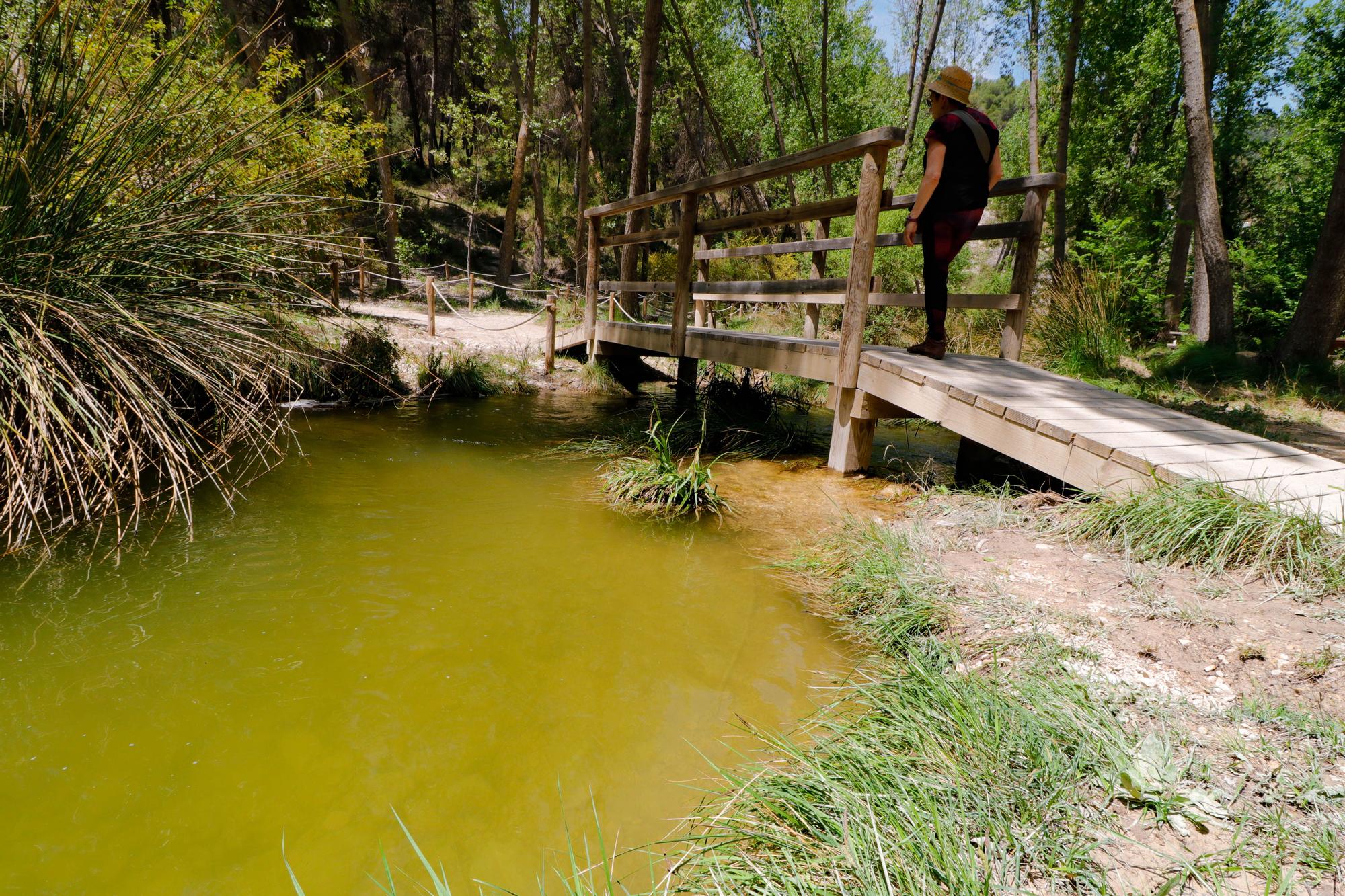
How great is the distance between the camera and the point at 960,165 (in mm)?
4305

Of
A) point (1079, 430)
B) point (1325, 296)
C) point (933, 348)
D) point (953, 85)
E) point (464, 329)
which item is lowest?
point (1079, 430)

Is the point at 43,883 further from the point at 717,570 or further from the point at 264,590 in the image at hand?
the point at 717,570

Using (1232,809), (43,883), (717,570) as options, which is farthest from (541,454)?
(1232,809)

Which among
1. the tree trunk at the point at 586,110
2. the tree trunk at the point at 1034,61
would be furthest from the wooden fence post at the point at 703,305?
the tree trunk at the point at 1034,61

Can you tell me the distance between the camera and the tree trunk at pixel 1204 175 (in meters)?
7.68

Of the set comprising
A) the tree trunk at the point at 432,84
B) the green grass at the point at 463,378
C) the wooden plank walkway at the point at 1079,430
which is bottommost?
the green grass at the point at 463,378

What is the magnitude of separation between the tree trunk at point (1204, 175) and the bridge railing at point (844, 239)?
467 centimetres

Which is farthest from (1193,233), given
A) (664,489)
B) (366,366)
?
(366,366)

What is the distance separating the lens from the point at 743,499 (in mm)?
4672

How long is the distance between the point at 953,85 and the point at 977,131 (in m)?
0.32

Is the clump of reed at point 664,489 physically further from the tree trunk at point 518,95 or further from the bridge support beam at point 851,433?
the tree trunk at point 518,95

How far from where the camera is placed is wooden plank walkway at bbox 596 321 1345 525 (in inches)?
120

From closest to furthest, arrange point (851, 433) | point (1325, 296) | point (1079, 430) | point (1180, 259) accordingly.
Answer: point (1079, 430), point (851, 433), point (1325, 296), point (1180, 259)

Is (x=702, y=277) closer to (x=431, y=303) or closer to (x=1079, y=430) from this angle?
(x=431, y=303)
